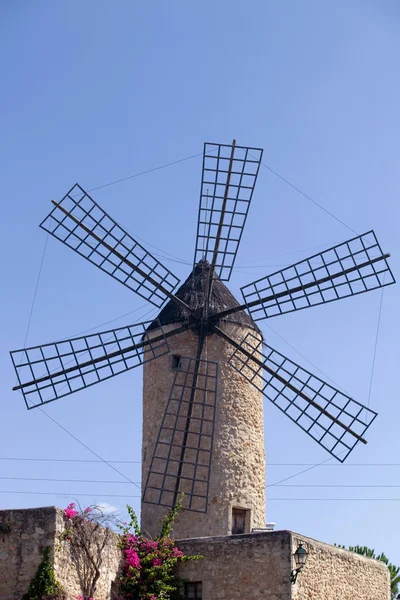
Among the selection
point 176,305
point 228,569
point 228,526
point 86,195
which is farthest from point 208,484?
point 86,195

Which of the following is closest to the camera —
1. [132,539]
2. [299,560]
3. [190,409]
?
[299,560]

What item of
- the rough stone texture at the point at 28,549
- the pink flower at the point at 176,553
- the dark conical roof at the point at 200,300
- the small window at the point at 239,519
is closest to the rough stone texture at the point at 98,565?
the rough stone texture at the point at 28,549

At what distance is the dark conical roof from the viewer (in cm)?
1628

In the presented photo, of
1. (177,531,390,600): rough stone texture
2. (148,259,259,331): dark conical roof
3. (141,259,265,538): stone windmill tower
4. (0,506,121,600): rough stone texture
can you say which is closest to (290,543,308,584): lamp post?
(177,531,390,600): rough stone texture

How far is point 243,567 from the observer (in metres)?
13.5

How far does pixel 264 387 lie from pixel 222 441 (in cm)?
117

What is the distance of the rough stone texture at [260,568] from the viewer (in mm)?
13320

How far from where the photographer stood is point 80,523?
41.2 ft

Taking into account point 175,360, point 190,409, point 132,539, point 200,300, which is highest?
point 200,300

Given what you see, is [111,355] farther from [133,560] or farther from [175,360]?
[133,560]

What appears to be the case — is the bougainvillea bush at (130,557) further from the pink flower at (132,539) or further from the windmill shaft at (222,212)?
the windmill shaft at (222,212)

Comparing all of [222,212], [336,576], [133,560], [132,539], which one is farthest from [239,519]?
[222,212]

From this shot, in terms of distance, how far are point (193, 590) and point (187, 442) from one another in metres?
2.51

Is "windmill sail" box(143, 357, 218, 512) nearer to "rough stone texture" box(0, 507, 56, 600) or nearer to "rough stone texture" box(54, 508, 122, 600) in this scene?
"rough stone texture" box(54, 508, 122, 600)
